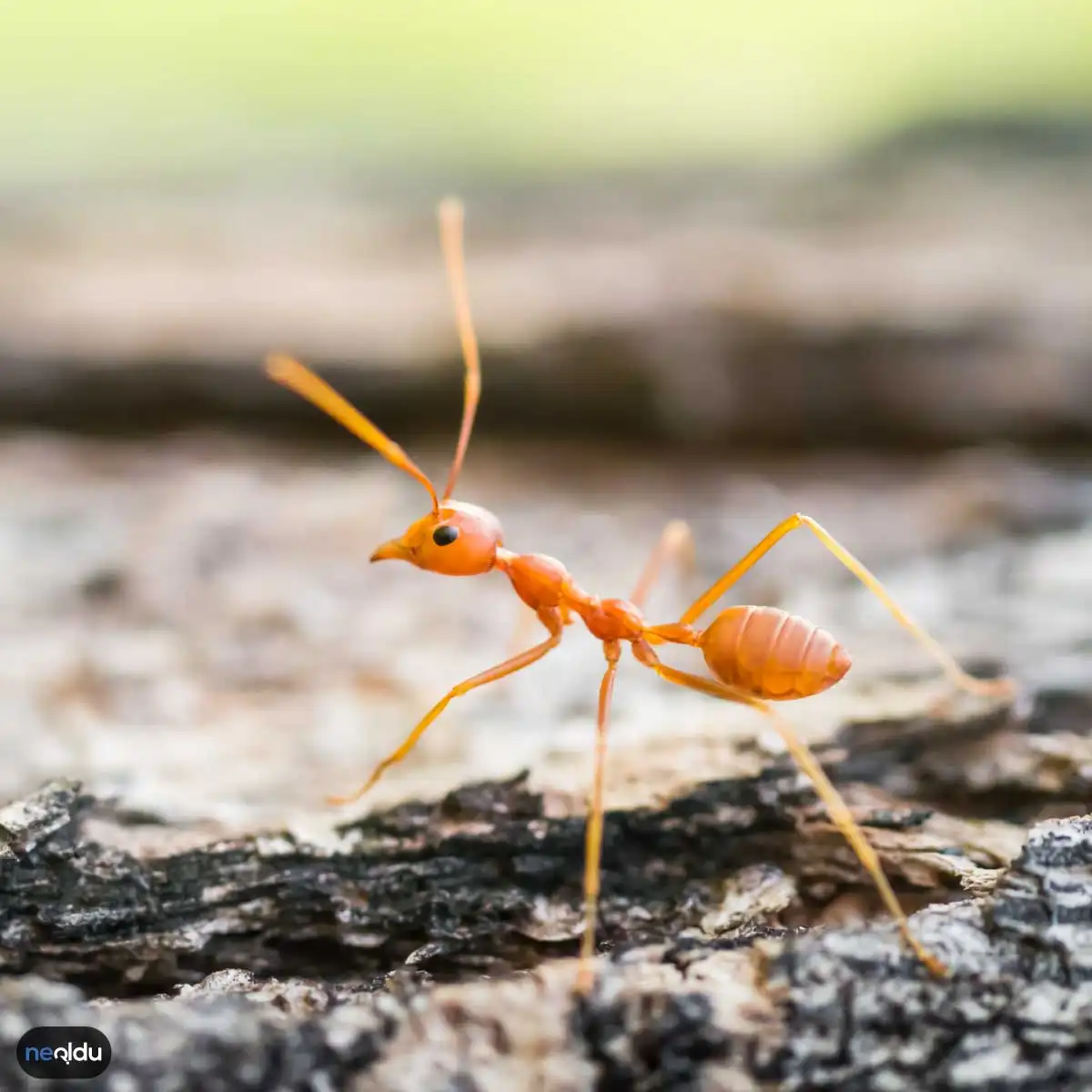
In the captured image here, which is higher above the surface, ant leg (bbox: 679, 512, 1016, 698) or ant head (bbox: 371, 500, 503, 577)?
ant head (bbox: 371, 500, 503, 577)

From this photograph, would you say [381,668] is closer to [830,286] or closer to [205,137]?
[830,286]

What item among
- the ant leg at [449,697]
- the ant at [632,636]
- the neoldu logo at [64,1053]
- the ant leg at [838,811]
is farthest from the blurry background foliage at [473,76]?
the neoldu logo at [64,1053]

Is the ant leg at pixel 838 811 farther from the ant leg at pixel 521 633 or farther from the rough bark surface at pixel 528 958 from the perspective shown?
the ant leg at pixel 521 633

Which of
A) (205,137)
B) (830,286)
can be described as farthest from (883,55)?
(205,137)

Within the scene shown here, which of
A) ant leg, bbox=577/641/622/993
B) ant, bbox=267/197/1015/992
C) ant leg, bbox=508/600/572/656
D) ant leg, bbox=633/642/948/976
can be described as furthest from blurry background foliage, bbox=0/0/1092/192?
ant leg, bbox=577/641/622/993

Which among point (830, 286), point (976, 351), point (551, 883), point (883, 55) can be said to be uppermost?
point (883, 55)

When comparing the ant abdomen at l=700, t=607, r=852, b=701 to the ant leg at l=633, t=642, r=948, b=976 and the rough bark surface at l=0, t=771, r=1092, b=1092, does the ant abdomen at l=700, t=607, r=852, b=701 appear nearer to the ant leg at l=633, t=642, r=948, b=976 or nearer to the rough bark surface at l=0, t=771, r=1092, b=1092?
the ant leg at l=633, t=642, r=948, b=976
